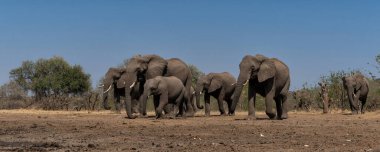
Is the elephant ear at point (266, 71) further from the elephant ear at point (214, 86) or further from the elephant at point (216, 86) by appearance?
the elephant ear at point (214, 86)

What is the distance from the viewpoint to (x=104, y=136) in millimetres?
14289

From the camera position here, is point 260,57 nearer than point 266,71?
No

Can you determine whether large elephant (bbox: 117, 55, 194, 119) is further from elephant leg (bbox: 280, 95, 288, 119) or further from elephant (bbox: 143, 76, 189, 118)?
elephant leg (bbox: 280, 95, 288, 119)

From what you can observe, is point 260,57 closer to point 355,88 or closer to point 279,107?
point 279,107

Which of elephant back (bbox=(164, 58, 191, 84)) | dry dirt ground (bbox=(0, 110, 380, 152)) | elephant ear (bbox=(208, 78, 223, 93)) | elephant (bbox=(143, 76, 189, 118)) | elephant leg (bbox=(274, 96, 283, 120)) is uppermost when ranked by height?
elephant back (bbox=(164, 58, 191, 84))

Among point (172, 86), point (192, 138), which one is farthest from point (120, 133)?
point (172, 86)

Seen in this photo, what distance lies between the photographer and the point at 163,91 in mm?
22469

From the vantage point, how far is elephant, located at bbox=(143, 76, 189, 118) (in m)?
22.4

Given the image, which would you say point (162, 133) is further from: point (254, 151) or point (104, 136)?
point (254, 151)

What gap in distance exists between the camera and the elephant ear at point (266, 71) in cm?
2205

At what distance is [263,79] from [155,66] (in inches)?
203

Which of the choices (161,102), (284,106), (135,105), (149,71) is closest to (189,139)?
(161,102)

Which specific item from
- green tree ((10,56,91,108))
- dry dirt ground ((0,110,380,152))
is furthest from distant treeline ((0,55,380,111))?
dry dirt ground ((0,110,380,152))

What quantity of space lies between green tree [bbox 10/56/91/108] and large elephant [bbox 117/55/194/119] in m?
31.8
